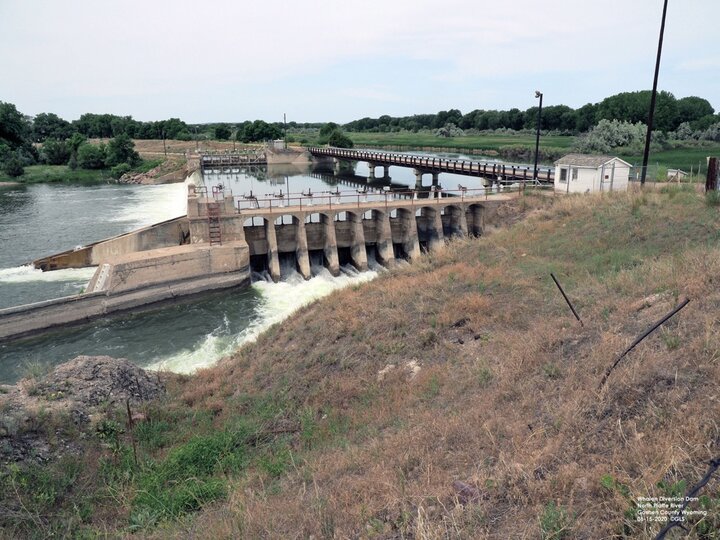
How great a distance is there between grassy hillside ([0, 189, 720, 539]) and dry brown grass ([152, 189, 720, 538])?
1.2 inches

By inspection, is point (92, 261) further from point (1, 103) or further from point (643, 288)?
point (1, 103)

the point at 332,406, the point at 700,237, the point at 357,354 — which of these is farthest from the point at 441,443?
the point at 700,237

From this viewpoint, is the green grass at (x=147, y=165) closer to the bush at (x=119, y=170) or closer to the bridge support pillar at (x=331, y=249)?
the bush at (x=119, y=170)

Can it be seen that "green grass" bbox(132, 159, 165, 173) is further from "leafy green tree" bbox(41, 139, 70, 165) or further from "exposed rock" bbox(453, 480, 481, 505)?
"exposed rock" bbox(453, 480, 481, 505)

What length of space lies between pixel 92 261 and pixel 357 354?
22.5 meters

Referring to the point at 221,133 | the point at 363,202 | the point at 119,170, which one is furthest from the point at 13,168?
the point at 221,133

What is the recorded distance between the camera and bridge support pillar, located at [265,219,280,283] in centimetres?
2912

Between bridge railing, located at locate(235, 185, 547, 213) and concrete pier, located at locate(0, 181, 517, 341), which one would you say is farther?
bridge railing, located at locate(235, 185, 547, 213)

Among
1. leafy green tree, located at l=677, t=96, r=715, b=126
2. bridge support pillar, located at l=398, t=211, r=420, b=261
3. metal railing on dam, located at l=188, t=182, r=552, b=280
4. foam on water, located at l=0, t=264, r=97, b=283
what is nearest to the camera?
foam on water, located at l=0, t=264, r=97, b=283

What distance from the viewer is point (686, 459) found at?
472cm

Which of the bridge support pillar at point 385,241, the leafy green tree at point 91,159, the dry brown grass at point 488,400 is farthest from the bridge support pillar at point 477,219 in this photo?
the leafy green tree at point 91,159

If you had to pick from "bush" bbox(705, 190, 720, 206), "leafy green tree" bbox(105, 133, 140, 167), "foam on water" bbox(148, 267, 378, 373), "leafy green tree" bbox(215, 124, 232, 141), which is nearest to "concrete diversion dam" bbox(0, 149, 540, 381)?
"foam on water" bbox(148, 267, 378, 373)

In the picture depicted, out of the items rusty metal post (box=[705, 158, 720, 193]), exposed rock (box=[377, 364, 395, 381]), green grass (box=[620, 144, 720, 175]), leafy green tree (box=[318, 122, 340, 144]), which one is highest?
leafy green tree (box=[318, 122, 340, 144])

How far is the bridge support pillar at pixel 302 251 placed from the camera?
2981 cm
